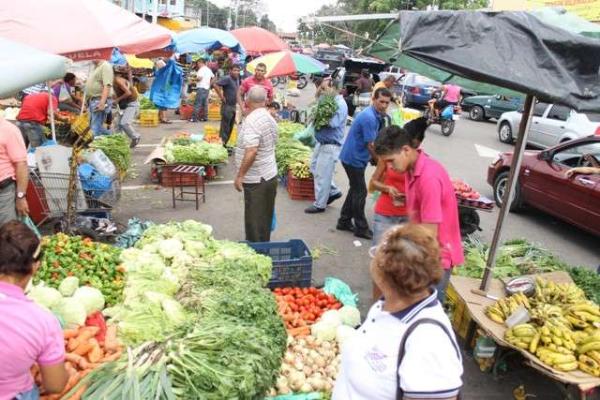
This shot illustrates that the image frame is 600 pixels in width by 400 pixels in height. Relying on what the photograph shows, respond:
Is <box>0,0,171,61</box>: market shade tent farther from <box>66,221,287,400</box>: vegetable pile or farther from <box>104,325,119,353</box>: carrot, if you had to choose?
<box>104,325,119,353</box>: carrot

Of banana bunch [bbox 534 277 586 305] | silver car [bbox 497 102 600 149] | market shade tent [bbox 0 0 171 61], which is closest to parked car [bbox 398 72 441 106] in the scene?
silver car [bbox 497 102 600 149]

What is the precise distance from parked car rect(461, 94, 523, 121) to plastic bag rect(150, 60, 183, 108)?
44.4 ft

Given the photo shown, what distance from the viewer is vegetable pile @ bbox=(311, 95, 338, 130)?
302 inches

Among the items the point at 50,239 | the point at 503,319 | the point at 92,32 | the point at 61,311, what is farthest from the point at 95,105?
the point at 503,319

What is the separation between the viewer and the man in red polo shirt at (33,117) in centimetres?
832

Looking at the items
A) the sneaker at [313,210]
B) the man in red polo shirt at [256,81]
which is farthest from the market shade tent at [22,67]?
the man in red polo shirt at [256,81]

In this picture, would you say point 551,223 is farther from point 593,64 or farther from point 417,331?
point 417,331

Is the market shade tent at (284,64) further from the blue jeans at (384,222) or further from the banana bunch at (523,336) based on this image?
the banana bunch at (523,336)

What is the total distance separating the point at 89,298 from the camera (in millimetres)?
3859

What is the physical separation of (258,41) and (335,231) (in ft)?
33.4

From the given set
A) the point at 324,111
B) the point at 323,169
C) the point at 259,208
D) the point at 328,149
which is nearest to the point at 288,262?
the point at 259,208

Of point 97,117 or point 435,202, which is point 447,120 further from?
point 435,202

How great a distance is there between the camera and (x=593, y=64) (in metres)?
3.44

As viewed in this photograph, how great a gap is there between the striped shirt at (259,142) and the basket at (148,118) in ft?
33.8
